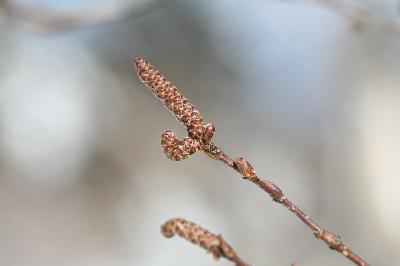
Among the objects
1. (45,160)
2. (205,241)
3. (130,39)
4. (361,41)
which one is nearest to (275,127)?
(361,41)

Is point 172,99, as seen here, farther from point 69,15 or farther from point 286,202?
point 69,15

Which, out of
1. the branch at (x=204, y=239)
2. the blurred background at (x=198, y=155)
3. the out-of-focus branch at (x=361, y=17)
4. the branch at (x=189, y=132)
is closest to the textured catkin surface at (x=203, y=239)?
the branch at (x=204, y=239)

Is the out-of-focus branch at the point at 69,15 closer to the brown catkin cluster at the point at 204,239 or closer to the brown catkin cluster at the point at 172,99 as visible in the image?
the brown catkin cluster at the point at 172,99

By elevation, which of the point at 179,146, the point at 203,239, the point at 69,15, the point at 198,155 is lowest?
the point at 203,239

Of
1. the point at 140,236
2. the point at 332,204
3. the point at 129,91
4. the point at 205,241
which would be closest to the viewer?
the point at 205,241

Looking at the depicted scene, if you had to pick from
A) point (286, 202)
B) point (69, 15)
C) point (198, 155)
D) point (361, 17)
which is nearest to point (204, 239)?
point (286, 202)

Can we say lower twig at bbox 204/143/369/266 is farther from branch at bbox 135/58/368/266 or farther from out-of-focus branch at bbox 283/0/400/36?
out-of-focus branch at bbox 283/0/400/36

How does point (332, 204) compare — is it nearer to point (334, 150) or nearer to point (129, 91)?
point (334, 150)
